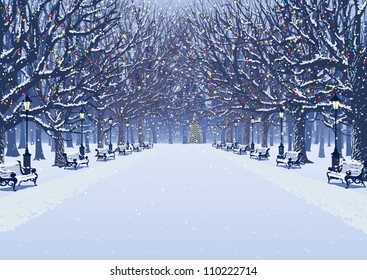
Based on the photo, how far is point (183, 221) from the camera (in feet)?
41.1

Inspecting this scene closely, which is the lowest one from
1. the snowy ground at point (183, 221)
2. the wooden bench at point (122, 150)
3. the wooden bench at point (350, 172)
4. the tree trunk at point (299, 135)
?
the wooden bench at point (122, 150)

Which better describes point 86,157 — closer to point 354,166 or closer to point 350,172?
point 354,166

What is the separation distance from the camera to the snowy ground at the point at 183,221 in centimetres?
941

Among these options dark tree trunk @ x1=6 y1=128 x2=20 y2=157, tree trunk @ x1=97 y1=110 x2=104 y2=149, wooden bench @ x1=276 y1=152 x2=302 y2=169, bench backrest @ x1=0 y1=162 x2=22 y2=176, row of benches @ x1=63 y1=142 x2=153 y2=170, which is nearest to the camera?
bench backrest @ x1=0 y1=162 x2=22 y2=176

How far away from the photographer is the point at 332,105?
89.6ft

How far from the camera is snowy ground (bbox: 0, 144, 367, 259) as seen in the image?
9.41m

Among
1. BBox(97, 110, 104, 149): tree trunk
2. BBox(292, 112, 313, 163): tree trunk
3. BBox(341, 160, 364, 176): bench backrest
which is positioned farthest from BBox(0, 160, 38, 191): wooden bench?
BBox(97, 110, 104, 149): tree trunk

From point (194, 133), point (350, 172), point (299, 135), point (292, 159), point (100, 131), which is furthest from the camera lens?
point (194, 133)

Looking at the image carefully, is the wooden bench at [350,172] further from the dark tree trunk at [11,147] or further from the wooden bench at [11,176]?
the dark tree trunk at [11,147]

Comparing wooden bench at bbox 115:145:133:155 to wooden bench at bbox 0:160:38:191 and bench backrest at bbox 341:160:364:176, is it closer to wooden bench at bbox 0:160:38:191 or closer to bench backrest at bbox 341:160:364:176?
wooden bench at bbox 0:160:38:191

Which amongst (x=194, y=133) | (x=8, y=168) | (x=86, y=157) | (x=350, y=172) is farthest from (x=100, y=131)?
(x=194, y=133)

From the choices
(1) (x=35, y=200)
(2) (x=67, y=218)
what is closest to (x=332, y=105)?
(1) (x=35, y=200)

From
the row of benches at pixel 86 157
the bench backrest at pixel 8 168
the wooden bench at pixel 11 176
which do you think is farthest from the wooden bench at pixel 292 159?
the bench backrest at pixel 8 168

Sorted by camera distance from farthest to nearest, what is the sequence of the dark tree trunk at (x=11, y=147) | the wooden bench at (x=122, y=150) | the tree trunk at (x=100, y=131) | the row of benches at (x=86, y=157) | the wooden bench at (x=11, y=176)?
the wooden bench at (x=122, y=150), the tree trunk at (x=100, y=131), the dark tree trunk at (x=11, y=147), the row of benches at (x=86, y=157), the wooden bench at (x=11, y=176)
